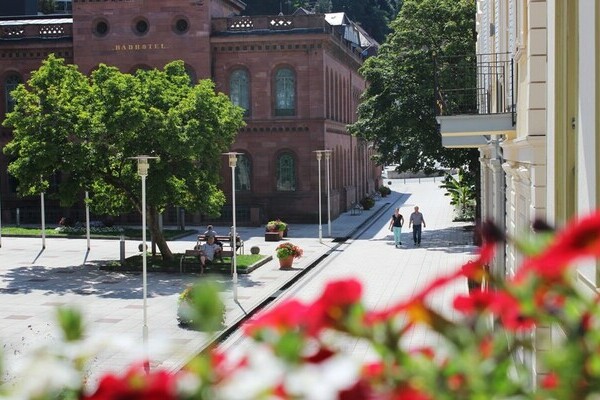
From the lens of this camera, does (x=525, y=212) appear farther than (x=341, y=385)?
Yes

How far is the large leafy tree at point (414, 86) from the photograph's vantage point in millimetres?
43500

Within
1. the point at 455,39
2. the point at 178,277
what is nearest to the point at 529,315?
the point at 178,277

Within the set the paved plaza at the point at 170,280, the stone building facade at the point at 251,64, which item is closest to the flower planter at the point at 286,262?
the paved plaza at the point at 170,280

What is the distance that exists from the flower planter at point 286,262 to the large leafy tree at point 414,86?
38.0 feet

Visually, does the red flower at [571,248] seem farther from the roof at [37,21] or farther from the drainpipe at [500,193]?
the roof at [37,21]

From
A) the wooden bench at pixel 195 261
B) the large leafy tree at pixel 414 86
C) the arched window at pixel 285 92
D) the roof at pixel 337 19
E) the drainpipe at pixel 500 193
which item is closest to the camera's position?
the drainpipe at pixel 500 193

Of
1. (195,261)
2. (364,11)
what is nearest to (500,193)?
(195,261)

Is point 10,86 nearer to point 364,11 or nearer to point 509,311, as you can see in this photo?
point 509,311

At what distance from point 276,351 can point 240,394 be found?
0.10 meters

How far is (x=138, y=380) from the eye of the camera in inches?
70.9

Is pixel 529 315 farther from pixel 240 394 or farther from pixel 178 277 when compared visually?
pixel 178 277

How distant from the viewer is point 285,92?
5281 centimetres

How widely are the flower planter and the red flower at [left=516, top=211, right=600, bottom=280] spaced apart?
104 feet

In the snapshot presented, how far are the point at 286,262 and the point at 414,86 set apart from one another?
1356 cm
